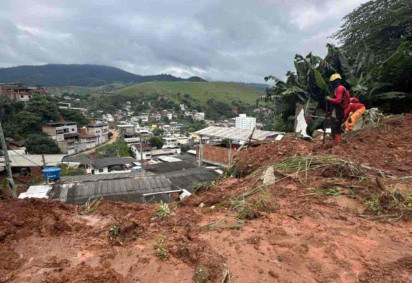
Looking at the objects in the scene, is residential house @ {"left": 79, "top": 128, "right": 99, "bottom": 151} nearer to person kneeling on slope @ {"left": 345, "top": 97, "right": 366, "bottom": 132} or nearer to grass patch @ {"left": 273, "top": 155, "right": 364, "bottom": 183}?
person kneeling on slope @ {"left": 345, "top": 97, "right": 366, "bottom": 132}

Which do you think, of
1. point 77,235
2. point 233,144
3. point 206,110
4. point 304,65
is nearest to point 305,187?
point 77,235

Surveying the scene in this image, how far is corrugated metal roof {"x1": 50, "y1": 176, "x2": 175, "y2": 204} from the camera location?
9.45 metres

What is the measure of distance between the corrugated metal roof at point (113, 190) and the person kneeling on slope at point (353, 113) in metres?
6.07

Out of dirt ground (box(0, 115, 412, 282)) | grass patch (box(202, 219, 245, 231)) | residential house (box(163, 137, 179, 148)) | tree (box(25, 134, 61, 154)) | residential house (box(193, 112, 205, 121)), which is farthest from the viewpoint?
residential house (box(193, 112, 205, 121))

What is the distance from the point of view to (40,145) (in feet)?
118

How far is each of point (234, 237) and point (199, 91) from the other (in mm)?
124665

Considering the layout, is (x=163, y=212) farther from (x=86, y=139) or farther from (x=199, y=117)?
(x=199, y=117)

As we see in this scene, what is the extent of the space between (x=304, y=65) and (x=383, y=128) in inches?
286

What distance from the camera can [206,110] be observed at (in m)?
99.5

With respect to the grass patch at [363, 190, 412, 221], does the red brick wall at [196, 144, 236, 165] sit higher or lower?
lower

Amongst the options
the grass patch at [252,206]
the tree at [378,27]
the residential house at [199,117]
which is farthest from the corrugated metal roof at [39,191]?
the residential house at [199,117]

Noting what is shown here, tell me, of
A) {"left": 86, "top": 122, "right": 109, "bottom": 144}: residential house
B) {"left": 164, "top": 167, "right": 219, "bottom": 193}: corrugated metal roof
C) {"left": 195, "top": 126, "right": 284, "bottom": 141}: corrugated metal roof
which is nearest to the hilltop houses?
{"left": 86, "top": 122, "right": 109, "bottom": 144}: residential house

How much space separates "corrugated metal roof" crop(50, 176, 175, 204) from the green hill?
99.9 metres

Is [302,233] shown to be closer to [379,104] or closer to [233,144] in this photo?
[233,144]
